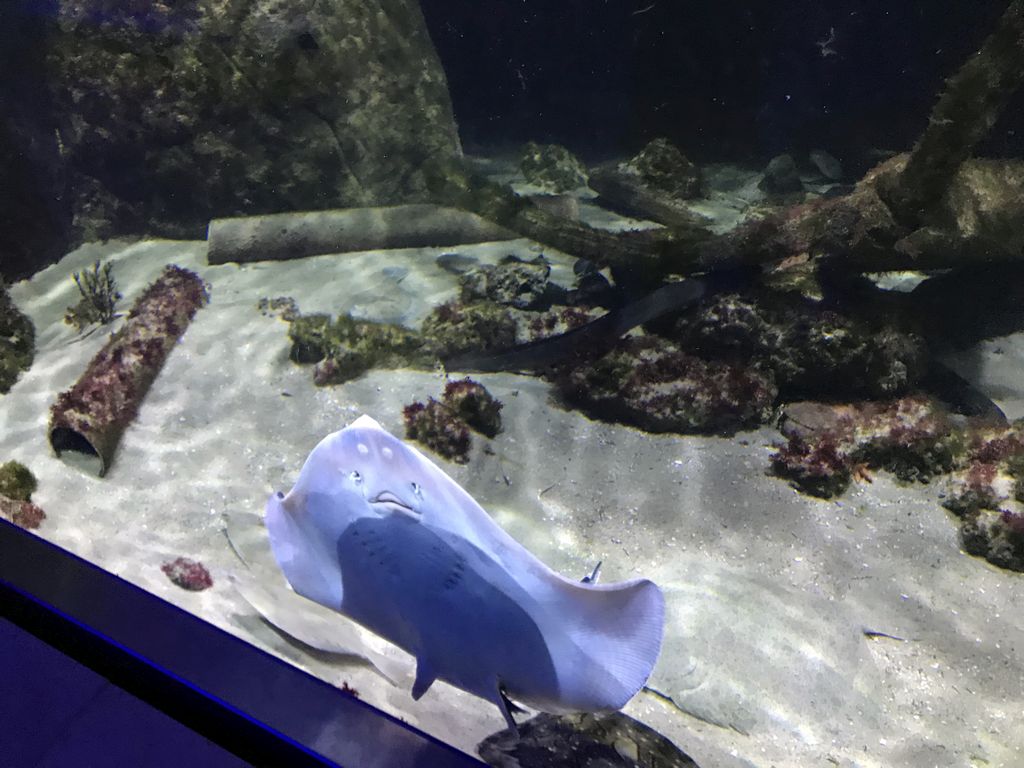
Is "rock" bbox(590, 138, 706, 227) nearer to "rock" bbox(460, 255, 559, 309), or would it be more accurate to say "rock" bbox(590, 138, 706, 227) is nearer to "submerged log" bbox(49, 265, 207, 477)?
"rock" bbox(460, 255, 559, 309)

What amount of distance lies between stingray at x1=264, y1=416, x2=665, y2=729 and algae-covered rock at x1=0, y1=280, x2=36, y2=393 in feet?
16.6

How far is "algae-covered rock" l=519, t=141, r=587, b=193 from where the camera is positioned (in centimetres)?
1053

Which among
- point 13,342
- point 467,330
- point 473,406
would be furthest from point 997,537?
point 13,342

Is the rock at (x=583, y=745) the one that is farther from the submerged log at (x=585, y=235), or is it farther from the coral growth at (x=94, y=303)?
the coral growth at (x=94, y=303)

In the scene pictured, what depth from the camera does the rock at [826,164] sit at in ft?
31.4

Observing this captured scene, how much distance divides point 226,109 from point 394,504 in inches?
303

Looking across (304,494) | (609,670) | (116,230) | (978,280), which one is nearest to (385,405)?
(304,494)

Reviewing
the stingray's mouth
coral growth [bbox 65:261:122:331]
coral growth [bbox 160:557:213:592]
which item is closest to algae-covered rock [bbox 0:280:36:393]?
coral growth [bbox 65:261:122:331]

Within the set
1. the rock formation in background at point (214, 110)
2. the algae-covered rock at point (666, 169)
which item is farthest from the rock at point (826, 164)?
the rock formation in background at point (214, 110)

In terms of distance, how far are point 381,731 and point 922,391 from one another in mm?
5726

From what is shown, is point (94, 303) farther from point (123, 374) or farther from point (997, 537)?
point (997, 537)

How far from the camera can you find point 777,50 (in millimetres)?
10891

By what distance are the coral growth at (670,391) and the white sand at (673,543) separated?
0.17 m

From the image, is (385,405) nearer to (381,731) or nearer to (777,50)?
(381,731)
